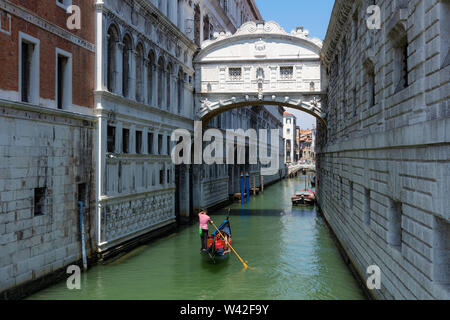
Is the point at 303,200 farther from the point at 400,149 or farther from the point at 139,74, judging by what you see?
the point at 400,149

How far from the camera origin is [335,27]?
14484mm

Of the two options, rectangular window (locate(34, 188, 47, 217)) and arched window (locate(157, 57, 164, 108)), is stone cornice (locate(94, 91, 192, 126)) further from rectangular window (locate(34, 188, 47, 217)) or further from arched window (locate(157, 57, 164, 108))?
rectangular window (locate(34, 188, 47, 217))

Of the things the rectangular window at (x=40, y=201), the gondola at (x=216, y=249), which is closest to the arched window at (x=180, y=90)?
the gondola at (x=216, y=249)

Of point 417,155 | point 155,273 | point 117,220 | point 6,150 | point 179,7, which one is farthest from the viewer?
point 179,7

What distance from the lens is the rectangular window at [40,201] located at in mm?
9367

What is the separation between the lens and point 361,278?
9.79 m

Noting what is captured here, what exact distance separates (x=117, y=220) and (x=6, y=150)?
15.9 feet

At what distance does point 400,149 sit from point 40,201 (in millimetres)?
7029

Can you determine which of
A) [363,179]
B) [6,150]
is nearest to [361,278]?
[363,179]

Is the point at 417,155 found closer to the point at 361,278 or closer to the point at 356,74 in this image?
the point at 361,278

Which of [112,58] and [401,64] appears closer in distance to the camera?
[401,64]

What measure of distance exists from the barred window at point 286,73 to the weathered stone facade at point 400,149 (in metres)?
7.10

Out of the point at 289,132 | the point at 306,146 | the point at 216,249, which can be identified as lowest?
the point at 216,249

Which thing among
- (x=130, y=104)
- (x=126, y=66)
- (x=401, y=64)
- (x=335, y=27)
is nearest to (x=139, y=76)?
(x=126, y=66)
